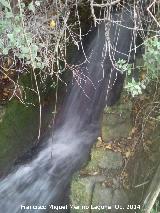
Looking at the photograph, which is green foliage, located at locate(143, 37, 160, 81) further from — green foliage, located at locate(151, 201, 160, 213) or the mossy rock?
the mossy rock

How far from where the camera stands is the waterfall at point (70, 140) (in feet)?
18.1

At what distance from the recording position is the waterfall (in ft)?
18.1

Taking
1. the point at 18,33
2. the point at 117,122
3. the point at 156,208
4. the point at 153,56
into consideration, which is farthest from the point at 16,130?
the point at 153,56

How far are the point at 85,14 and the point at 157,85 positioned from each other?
2.70 metres

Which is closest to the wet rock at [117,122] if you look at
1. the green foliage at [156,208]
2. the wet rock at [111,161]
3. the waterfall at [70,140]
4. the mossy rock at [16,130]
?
the wet rock at [111,161]

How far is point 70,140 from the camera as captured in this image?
247 inches

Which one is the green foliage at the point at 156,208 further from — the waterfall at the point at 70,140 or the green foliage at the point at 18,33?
the green foliage at the point at 18,33

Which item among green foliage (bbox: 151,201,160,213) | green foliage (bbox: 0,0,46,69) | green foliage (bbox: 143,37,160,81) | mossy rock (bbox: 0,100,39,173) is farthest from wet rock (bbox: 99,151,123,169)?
green foliage (bbox: 0,0,46,69)

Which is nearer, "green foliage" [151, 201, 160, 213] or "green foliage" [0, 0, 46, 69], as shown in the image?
"green foliage" [0, 0, 46, 69]

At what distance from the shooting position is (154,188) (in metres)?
4.10

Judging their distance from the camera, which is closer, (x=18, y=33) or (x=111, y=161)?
(x=18, y=33)

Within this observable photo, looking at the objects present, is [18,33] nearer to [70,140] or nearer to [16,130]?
[16,130]

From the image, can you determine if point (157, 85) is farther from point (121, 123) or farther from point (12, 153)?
point (12, 153)

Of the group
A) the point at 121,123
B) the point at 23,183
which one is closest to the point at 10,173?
the point at 23,183
